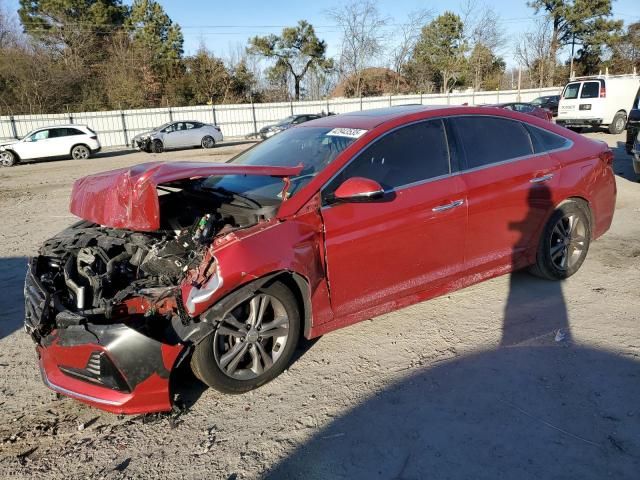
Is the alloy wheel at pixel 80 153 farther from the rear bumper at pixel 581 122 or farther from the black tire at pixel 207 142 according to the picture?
the rear bumper at pixel 581 122

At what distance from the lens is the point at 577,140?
4.86m

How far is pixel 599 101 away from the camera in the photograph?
1945 cm

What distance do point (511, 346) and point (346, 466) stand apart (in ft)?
5.64

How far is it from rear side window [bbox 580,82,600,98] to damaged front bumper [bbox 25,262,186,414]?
70.4 feet

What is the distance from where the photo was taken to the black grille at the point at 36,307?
2.92m

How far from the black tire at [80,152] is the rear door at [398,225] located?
69.0ft

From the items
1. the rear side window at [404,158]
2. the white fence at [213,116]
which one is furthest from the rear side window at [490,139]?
the white fence at [213,116]

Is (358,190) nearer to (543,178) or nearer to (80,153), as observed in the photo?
(543,178)

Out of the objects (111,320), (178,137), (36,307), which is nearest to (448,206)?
(111,320)

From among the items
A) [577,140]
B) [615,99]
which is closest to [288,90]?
[615,99]

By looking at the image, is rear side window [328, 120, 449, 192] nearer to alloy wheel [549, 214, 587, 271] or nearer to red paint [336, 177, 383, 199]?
red paint [336, 177, 383, 199]

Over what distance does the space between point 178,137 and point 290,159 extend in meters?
22.0

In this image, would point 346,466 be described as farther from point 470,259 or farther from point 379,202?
point 470,259

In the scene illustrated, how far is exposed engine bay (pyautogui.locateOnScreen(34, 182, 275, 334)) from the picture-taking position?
120 inches
